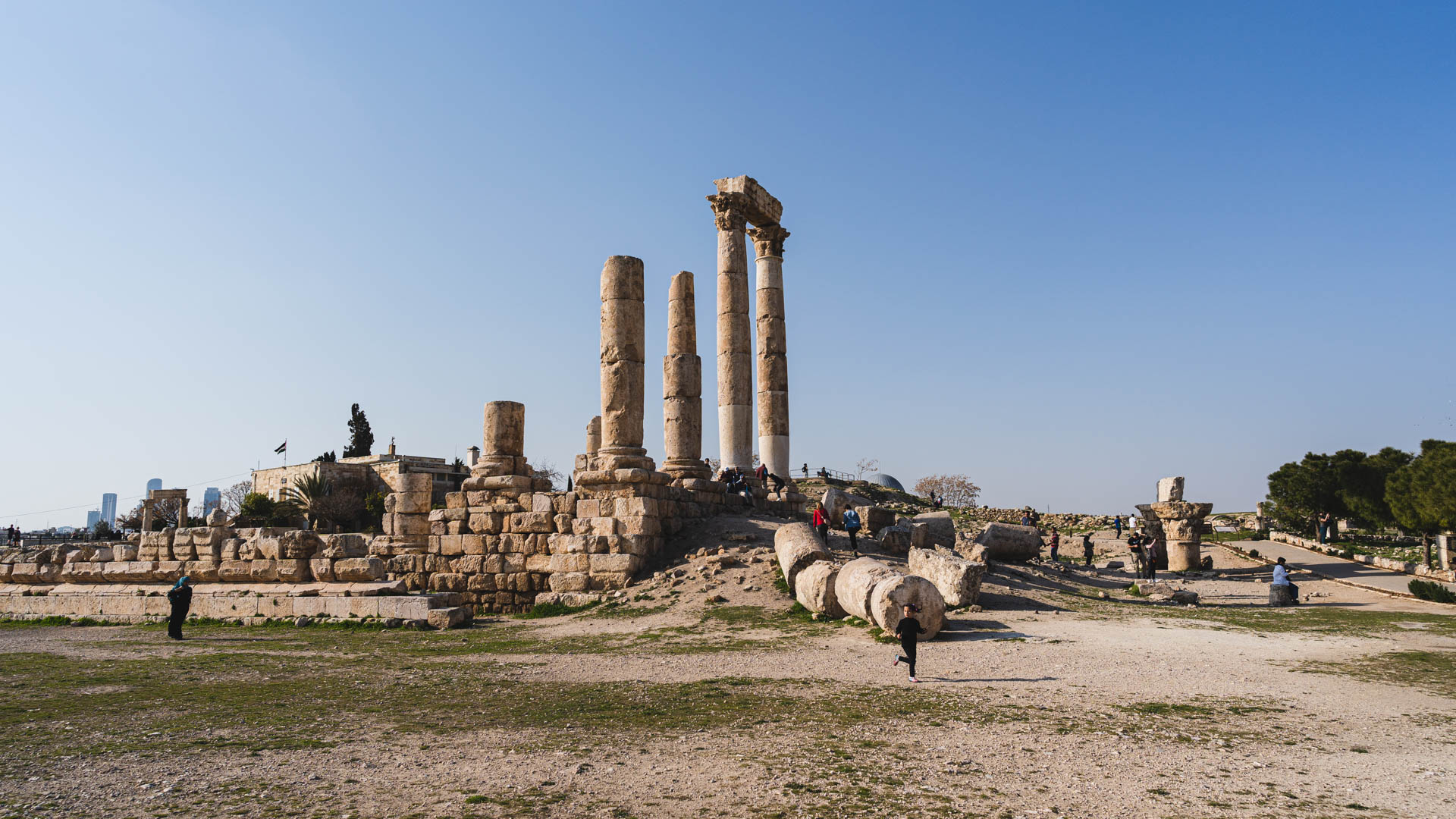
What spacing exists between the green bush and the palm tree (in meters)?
47.3

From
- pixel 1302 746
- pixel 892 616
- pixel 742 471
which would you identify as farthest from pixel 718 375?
pixel 1302 746

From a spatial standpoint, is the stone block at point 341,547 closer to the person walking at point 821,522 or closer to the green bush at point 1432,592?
the person walking at point 821,522

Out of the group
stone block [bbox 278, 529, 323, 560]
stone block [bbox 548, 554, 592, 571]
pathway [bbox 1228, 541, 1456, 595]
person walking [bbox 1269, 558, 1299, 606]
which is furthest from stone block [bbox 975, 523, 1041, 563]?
stone block [bbox 278, 529, 323, 560]

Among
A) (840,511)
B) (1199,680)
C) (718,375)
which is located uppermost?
(718,375)

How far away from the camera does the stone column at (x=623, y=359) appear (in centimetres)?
1864

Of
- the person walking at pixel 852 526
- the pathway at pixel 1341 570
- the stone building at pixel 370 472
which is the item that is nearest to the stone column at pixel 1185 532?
the pathway at pixel 1341 570

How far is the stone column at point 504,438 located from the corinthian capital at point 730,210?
835 centimetres

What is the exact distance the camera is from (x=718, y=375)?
24750 millimetres

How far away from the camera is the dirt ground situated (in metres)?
5.35

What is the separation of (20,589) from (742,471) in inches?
666

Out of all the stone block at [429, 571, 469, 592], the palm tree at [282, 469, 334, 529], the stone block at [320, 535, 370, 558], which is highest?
the palm tree at [282, 469, 334, 529]

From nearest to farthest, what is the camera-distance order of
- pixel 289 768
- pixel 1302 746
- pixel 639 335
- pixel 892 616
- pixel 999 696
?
pixel 289 768 < pixel 1302 746 < pixel 999 696 < pixel 892 616 < pixel 639 335

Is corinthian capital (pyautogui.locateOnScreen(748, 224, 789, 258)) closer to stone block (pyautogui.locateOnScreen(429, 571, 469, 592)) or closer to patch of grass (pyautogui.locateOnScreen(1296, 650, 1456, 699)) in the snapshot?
stone block (pyautogui.locateOnScreen(429, 571, 469, 592))

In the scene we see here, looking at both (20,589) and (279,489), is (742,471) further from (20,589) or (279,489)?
(279,489)
